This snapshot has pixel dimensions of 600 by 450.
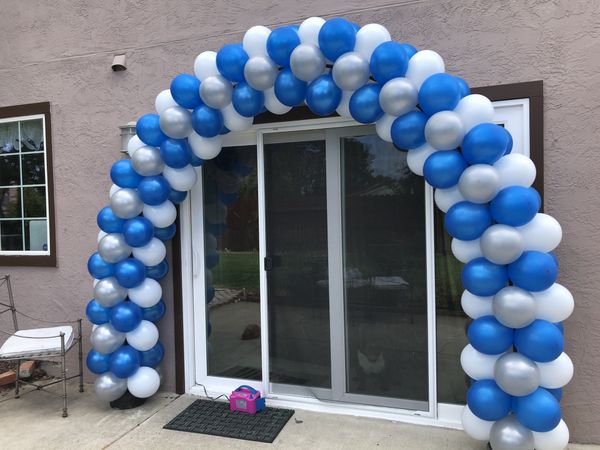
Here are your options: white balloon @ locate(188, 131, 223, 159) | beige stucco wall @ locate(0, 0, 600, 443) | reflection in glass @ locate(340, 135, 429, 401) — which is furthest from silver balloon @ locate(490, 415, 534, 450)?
white balloon @ locate(188, 131, 223, 159)

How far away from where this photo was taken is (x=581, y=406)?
311 centimetres

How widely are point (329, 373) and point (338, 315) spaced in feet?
1.57

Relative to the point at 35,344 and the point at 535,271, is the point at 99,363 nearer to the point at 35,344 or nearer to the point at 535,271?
the point at 35,344

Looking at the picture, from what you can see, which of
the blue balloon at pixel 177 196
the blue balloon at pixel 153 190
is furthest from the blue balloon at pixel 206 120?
the blue balloon at pixel 177 196

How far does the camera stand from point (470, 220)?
2.67 metres

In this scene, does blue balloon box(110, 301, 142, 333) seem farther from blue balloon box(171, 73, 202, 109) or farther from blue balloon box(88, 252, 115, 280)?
blue balloon box(171, 73, 202, 109)

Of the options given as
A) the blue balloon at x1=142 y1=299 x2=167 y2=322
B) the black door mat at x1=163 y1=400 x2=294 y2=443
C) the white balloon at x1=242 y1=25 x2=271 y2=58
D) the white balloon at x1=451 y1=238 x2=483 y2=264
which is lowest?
the black door mat at x1=163 y1=400 x2=294 y2=443

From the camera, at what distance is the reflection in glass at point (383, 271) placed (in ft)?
11.4

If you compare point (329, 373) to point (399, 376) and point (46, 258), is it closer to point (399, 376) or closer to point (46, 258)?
point (399, 376)

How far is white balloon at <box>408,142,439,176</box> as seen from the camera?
285 centimetres

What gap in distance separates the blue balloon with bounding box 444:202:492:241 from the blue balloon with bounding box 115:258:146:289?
89.3 inches

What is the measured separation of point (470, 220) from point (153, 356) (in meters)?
2.64

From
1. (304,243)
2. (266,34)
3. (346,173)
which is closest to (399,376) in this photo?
(304,243)

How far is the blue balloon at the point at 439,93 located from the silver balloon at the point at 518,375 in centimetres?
145
